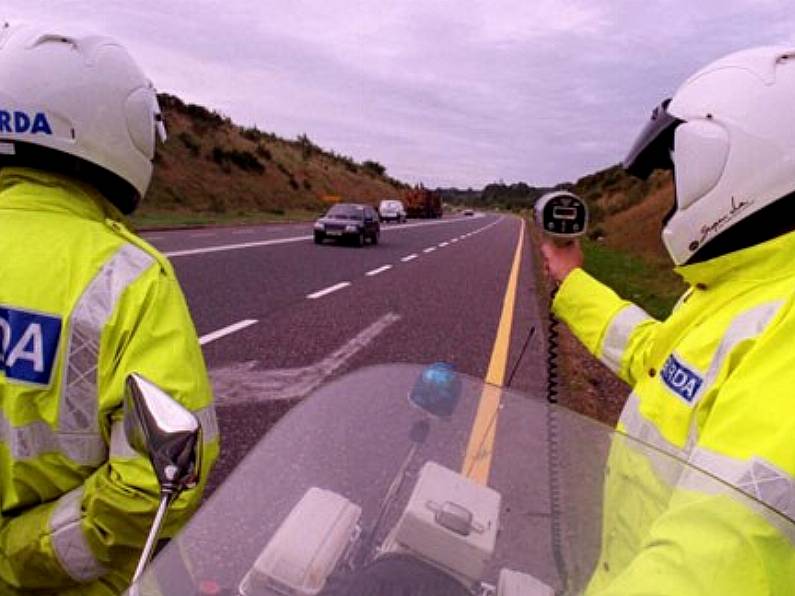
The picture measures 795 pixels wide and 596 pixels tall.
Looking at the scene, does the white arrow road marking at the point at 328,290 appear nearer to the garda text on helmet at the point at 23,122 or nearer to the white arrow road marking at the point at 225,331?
the white arrow road marking at the point at 225,331

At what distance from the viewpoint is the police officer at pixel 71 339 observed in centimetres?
155

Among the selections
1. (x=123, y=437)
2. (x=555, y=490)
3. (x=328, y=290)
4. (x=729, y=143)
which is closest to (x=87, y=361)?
(x=123, y=437)

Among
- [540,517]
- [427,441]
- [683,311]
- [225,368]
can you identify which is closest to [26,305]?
[427,441]

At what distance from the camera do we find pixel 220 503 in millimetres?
1422

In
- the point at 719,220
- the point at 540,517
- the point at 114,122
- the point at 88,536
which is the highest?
the point at 114,122

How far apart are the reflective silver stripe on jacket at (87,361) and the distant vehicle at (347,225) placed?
21.6 meters

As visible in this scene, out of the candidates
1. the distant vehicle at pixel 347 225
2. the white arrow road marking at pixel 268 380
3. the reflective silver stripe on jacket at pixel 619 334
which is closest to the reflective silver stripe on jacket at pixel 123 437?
the reflective silver stripe on jacket at pixel 619 334

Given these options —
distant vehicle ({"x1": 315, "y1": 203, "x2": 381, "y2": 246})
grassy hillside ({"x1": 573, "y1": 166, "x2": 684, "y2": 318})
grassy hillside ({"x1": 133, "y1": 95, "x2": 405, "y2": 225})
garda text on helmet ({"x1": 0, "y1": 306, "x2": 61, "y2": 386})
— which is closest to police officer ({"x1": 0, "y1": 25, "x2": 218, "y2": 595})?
garda text on helmet ({"x1": 0, "y1": 306, "x2": 61, "y2": 386})

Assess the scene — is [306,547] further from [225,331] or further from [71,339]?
[225,331]

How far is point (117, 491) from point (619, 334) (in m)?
1.44

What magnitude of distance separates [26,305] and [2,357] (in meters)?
0.11

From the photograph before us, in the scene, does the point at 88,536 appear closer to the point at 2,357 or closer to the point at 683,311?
the point at 2,357

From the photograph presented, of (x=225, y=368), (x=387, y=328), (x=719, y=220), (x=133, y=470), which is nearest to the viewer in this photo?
(x=133, y=470)

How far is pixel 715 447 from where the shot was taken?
112cm
